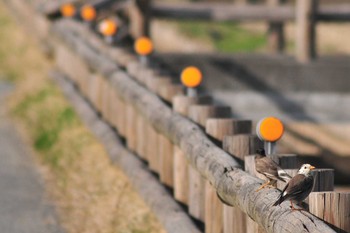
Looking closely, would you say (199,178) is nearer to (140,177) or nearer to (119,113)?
(140,177)

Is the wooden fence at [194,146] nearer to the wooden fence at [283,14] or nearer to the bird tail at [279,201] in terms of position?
the bird tail at [279,201]

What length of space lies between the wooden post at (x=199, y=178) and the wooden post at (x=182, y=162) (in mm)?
292

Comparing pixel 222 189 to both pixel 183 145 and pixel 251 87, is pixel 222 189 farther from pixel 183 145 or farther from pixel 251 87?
pixel 251 87

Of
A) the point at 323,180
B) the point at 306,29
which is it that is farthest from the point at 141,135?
the point at 323,180

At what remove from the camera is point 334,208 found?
5305mm

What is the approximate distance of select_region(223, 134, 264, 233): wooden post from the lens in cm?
694

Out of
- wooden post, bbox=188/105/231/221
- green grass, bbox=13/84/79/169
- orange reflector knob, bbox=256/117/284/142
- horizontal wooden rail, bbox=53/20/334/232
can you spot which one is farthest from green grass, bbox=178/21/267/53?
orange reflector knob, bbox=256/117/284/142

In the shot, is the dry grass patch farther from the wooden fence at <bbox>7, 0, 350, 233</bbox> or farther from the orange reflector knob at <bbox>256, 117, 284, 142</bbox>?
the orange reflector knob at <bbox>256, 117, 284, 142</bbox>

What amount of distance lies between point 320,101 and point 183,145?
6.32 m

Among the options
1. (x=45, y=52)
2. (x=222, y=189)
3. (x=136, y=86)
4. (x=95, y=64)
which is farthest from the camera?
(x=45, y=52)

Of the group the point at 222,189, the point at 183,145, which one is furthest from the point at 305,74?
the point at 222,189

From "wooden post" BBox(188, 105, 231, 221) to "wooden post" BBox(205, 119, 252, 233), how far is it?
422 mm

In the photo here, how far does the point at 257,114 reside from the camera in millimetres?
14258

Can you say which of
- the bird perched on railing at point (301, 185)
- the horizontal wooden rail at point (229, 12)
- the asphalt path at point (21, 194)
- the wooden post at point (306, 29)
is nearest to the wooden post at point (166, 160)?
the asphalt path at point (21, 194)
